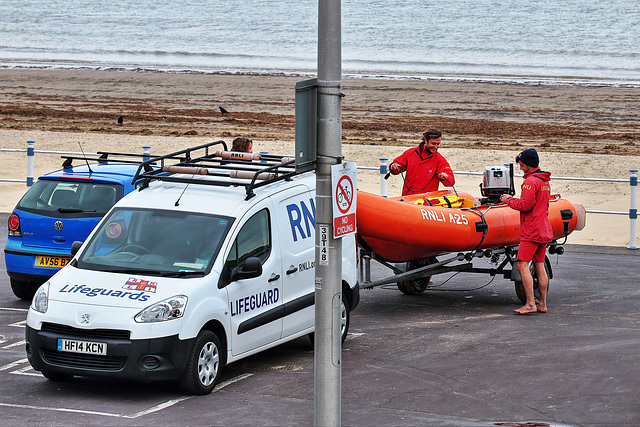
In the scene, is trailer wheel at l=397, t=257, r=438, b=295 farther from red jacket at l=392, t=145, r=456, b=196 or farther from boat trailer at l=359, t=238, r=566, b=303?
red jacket at l=392, t=145, r=456, b=196

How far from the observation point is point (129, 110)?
3828 cm

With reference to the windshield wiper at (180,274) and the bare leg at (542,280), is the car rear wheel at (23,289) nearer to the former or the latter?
the windshield wiper at (180,274)

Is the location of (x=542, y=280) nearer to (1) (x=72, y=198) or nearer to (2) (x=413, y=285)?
(2) (x=413, y=285)

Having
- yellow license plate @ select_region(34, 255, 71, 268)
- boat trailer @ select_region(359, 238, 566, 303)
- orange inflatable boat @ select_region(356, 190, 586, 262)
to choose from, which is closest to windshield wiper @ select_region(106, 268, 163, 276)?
yellow license plate @ select_region(34, 255, 71, 268)

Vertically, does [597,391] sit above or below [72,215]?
below

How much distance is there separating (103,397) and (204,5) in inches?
4250

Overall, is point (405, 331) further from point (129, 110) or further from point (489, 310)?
point (129, 110)

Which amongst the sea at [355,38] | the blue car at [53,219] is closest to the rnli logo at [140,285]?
the blue car at [53,219]

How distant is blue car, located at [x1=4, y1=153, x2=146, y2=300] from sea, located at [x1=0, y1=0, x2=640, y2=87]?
41.6 metres

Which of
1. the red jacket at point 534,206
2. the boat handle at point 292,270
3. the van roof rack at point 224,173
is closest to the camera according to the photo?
the van roof rack at point 224,173

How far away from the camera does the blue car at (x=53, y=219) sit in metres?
12.2

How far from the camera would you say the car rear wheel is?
42.0ft

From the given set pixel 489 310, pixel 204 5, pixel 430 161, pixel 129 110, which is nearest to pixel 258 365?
pixel 489 310

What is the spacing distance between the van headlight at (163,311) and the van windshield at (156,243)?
0.45 meters
